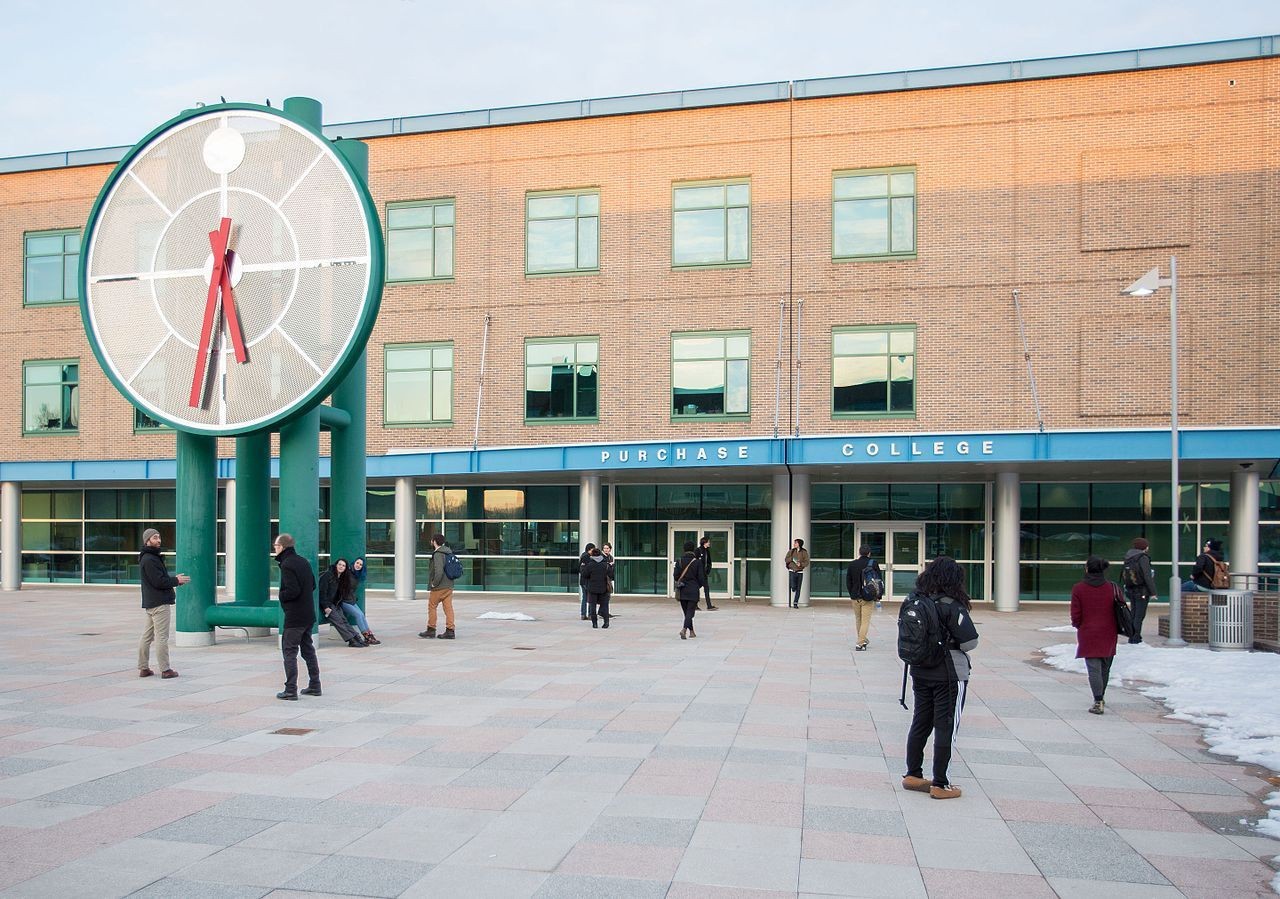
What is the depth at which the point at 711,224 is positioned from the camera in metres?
27.8

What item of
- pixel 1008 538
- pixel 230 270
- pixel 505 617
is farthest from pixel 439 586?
pixel 1008 538

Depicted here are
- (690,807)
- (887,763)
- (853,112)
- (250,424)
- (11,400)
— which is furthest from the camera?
(11,400)

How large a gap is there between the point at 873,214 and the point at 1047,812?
21163 mm

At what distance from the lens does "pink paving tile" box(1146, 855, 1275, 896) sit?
6.03m

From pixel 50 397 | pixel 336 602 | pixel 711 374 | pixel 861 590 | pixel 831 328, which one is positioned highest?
pixel 831 328

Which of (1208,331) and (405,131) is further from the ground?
(405,131)

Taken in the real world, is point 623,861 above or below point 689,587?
below

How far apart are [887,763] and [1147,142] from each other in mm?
21255

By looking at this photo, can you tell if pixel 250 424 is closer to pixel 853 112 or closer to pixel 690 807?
pixel 690 807

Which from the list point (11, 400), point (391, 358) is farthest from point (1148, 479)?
point (11, 400)

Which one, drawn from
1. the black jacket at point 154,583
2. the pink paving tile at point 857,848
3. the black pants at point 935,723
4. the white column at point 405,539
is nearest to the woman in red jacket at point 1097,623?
the black pants at point 935,723

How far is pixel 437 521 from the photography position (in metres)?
31.8

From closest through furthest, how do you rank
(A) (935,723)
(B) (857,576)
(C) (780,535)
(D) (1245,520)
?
1. (A) (935,723)
2. (B) (857,576)
3. (D) (1245,520)
4. (C) (780,535)

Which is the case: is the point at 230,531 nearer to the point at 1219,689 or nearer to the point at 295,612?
the point at 295,612
